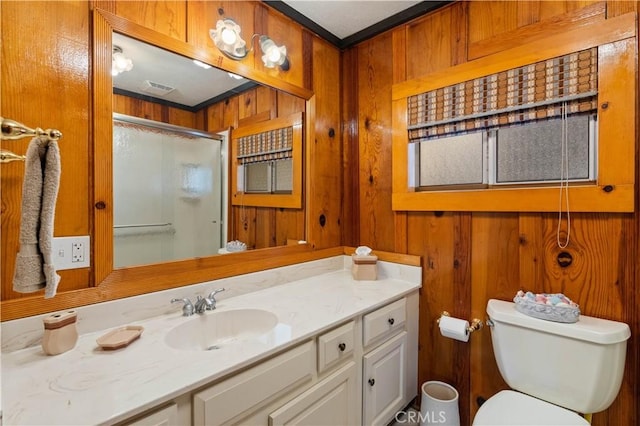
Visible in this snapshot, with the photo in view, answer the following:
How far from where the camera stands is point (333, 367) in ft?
4.03

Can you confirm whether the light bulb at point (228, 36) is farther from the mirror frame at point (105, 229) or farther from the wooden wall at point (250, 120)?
the wooden wall at point (250, 120)

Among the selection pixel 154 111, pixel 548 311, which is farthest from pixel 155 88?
pixel 548 311

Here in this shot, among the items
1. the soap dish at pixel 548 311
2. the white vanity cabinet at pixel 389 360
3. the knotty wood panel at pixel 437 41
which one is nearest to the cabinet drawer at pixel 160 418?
the white vanity cabinet at pixel 389 360

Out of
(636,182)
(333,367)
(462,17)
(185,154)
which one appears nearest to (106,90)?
(185,154)

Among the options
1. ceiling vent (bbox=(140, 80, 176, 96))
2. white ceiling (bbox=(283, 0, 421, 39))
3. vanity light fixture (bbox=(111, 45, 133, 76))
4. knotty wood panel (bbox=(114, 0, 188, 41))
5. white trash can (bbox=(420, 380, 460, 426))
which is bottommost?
white trash can (bbox=(420, 380, 460, 426))

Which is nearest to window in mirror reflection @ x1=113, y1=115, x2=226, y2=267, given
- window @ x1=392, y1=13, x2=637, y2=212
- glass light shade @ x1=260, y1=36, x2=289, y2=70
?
glass light shade @ x1=260, y1=36, x2=289, y2=70

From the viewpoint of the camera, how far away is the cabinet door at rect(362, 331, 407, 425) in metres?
1.40

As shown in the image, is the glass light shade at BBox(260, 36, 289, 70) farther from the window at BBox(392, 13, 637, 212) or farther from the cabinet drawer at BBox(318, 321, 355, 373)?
the cabinet drawer at BBox(318, 321, 355, 373)

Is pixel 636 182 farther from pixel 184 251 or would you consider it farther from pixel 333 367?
pixel 184 251

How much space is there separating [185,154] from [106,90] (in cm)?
38

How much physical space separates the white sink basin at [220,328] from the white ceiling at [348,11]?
5.39 ft

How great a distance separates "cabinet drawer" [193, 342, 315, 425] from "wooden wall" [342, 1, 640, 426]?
3.08 feet

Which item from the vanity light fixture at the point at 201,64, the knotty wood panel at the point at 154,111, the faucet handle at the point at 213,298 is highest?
the vanity light fixture at the point at 201,64

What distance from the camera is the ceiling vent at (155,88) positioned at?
1.25 m
